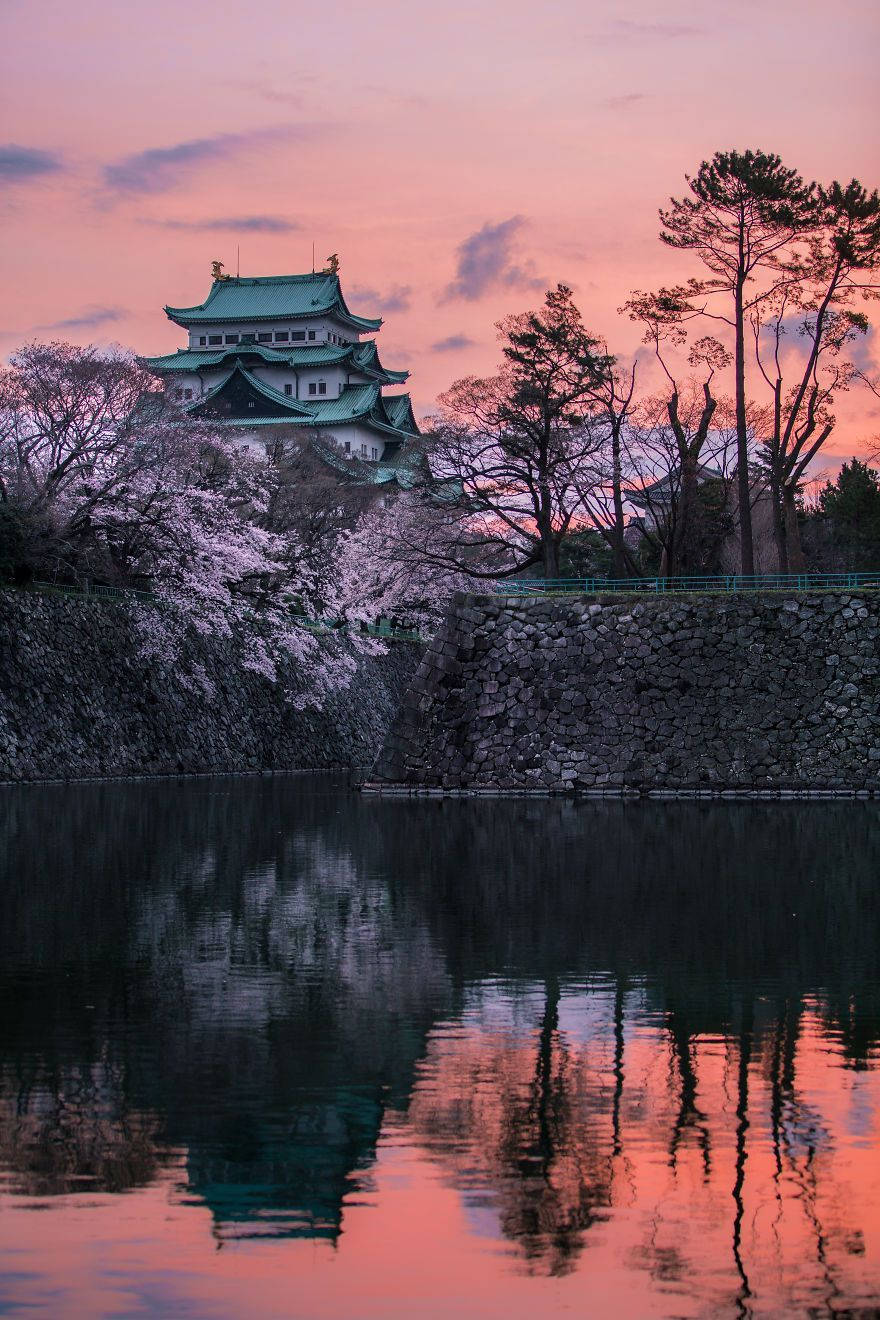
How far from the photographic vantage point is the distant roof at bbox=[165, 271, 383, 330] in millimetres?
78312

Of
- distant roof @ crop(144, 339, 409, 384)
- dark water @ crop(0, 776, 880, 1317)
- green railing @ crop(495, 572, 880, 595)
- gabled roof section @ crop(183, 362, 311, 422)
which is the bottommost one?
dark water @ crop(0, 776, 880, 1317)

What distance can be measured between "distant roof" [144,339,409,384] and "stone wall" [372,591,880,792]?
142 feet

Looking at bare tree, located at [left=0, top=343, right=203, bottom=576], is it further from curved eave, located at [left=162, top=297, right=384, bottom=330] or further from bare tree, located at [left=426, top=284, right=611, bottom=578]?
curved eave, located at [left=162, top=297, right=384, bottom=330]

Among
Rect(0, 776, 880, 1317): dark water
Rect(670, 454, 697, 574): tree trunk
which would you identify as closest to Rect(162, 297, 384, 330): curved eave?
A: Rect(670, 454, 697, 574): tree trunk

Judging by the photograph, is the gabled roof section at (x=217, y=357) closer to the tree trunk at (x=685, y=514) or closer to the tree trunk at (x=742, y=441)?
the tree trunk at (x=685, y=514)

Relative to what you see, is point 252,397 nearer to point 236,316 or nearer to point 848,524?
point 236,316

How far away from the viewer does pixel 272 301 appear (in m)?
80.4

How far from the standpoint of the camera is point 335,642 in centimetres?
5050

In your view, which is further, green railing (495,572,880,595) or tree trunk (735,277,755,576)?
tree trunk (735,277,755,576)

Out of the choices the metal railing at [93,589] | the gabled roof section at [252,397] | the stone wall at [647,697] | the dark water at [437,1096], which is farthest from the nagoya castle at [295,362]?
the dark water at [437,1096]

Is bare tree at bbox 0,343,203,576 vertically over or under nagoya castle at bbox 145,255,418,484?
under

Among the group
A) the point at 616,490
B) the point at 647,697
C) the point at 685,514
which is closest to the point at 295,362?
the point at 685,514

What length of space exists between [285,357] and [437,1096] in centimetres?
7016

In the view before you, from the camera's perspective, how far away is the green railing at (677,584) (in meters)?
33.1
